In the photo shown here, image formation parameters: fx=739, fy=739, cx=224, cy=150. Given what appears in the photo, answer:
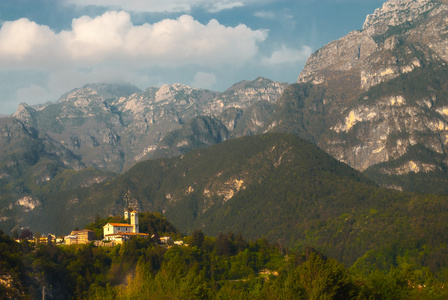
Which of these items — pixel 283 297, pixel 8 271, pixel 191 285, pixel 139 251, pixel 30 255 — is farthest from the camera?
pixel 139 251

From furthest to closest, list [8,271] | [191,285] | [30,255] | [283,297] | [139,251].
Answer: [139,251]
[30,255]
[8,271]
[191,285]
[283,297]

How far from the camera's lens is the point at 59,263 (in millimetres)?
180125

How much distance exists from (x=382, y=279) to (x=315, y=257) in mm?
12557

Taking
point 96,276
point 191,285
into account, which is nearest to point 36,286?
point 96,276

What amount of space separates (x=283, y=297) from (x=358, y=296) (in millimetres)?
12097

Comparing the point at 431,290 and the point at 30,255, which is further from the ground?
the point at 30,255

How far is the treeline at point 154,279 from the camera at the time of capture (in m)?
121

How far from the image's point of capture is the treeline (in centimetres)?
12075

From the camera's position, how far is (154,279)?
13638 cm

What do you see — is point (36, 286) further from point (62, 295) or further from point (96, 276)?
point (96, 276)

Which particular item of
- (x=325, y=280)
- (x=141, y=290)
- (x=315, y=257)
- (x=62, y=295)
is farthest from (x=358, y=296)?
(x=62, y=295)

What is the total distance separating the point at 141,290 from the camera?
125938 mm

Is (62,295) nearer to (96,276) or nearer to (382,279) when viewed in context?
(96,276)

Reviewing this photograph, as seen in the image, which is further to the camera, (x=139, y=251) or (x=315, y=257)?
(x=139, y=251)
